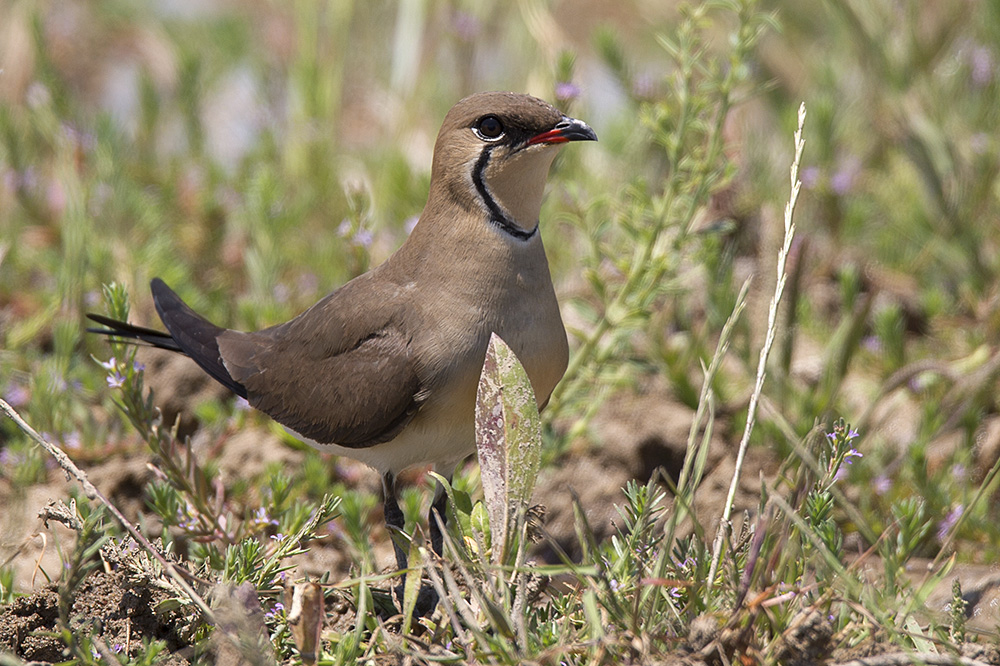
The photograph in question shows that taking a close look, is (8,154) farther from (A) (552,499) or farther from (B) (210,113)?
(A) (552,499)

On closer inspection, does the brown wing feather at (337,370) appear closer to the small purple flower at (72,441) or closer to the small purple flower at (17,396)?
the small purple flower at (72,441)

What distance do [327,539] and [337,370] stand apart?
698mm

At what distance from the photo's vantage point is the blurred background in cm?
388

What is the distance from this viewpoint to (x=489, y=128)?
10.7 feet

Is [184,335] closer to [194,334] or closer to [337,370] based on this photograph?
[194,334]

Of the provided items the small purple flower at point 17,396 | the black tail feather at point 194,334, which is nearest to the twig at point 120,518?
the black tail feather at point 194,334

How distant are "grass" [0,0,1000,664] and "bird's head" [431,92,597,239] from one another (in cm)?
46

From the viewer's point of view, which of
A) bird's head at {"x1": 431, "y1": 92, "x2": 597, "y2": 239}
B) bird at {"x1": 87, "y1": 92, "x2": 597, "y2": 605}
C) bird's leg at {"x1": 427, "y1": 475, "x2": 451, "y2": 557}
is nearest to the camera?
bird at {"x1": 87, "y1": 92, "x2": 597, "y2": 605}

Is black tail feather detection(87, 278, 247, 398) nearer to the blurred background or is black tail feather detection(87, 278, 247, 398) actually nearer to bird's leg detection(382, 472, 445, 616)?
the blurred background

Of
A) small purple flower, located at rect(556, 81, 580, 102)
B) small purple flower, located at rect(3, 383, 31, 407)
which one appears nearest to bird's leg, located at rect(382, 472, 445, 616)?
small purple flower, located at rect(556, 81, 580, 102)

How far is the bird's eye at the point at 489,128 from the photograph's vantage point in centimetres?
327

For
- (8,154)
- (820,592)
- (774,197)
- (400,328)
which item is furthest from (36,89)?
(820,592)

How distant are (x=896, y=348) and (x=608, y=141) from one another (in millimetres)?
2150

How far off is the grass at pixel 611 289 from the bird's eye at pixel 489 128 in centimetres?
52
